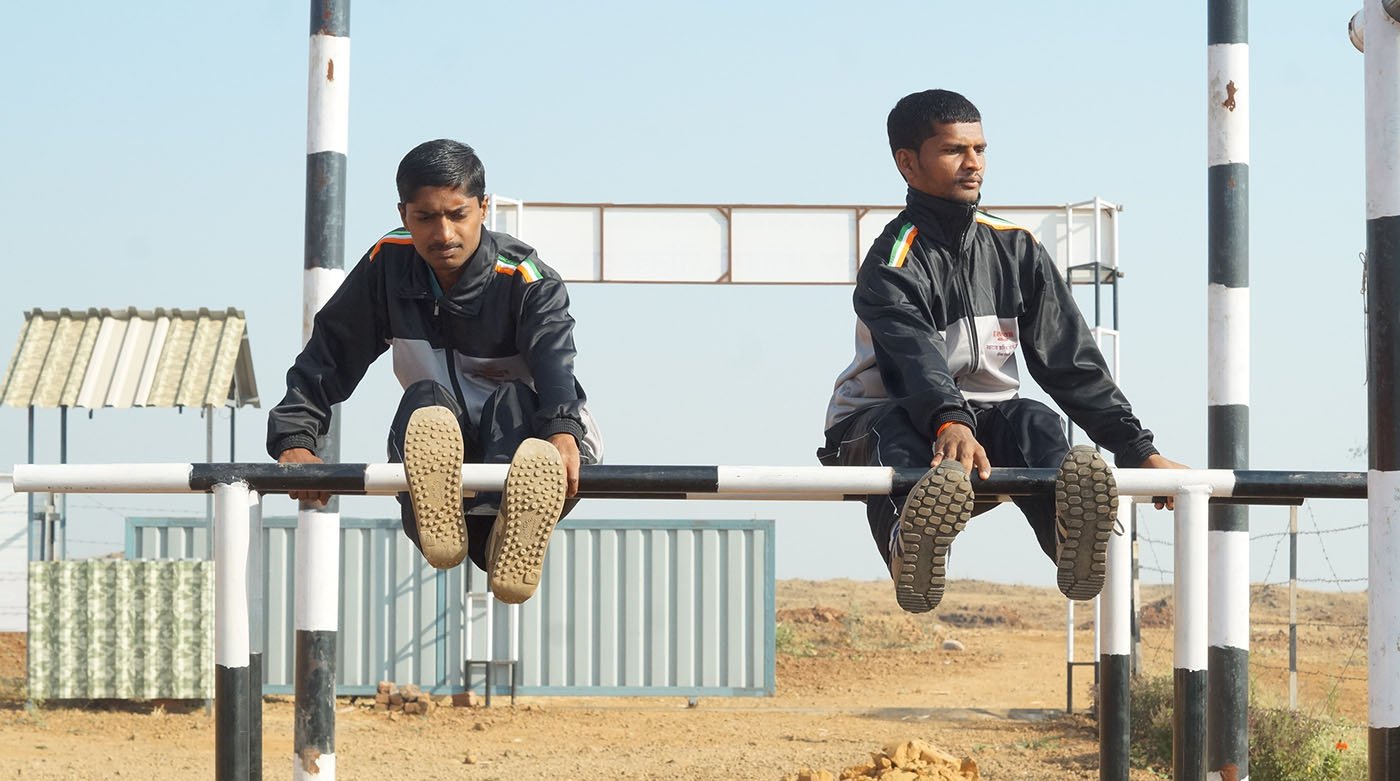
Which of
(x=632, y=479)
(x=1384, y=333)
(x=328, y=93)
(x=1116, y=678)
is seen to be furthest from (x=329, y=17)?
(x=1384, y=333)

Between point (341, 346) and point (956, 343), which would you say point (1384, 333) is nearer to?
point (956, 343)

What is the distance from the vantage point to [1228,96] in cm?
453

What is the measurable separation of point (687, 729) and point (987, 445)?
808cm

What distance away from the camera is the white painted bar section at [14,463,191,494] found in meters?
3.02

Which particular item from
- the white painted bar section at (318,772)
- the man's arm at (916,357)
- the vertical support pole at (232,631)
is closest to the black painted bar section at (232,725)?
the vertical support pole at (232,631)

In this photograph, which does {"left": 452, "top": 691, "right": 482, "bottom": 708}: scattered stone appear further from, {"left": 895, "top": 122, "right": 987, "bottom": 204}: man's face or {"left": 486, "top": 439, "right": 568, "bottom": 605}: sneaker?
{"left": 486, "top": 439, "right": 568, "bottom": 605}: sneaker

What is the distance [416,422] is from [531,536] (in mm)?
309

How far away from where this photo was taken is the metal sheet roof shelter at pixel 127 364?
36.4 feet

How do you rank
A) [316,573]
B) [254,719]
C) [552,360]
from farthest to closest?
[316,573] < [552,360] < [254,719]

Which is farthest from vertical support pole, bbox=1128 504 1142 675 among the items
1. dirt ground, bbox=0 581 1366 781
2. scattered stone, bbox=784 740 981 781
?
scattered stone, bbox=784 740 981 781

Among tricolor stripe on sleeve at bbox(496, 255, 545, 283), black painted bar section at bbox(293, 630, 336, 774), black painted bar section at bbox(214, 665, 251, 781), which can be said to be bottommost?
black painted bar section at bbox(293, 630, 336, 774)

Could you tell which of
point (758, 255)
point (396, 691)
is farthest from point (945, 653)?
point (758, 255)

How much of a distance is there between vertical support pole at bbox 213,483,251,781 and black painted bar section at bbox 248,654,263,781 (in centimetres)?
3

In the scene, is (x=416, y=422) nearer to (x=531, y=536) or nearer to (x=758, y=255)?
(x=531, y=536)
